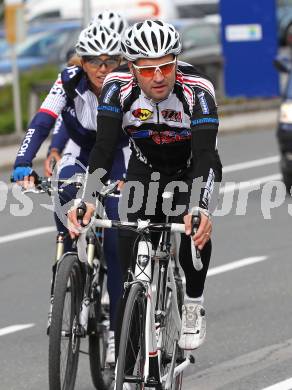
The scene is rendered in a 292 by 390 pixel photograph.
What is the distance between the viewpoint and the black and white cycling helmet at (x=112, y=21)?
8148 mm

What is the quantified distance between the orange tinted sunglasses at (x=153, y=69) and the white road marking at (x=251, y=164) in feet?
39.0

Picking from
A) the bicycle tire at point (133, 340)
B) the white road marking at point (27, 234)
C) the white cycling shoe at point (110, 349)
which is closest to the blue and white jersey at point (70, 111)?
the white cycling shoe at point (110, 349)

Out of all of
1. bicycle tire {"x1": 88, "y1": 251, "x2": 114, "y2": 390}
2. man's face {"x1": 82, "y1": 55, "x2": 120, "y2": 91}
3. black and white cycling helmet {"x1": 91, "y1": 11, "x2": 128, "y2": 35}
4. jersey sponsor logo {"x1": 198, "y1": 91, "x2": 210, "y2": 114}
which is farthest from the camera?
black and white cycling helmet {"x1": 91, "y1": 11, "x2": 128, "y2": 35}

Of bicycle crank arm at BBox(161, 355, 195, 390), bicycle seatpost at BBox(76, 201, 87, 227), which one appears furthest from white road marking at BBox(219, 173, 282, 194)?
bicycle seatpost at BBox(76, 201, 87, 227)

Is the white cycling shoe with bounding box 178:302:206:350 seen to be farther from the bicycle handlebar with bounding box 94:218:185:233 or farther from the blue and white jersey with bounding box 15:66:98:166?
the blue and white jersey with bounding box 15:66:98:166

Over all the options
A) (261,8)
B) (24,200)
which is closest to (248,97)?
(261,8)

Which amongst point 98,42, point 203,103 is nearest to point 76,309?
point 203,103

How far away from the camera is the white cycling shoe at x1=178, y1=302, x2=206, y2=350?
6.87 metres

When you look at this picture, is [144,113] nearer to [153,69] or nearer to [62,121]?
[153,69]

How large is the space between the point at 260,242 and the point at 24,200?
14.8ft

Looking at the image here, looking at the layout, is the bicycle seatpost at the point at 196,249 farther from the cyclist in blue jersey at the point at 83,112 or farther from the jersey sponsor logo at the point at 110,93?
the cyclist in blue jersey at the point at 83,112

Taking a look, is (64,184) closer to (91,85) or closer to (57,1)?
(91,85)

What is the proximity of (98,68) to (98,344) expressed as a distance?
59.2 inches

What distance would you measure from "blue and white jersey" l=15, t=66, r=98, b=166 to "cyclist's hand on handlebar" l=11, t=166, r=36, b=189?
25 centimetres
